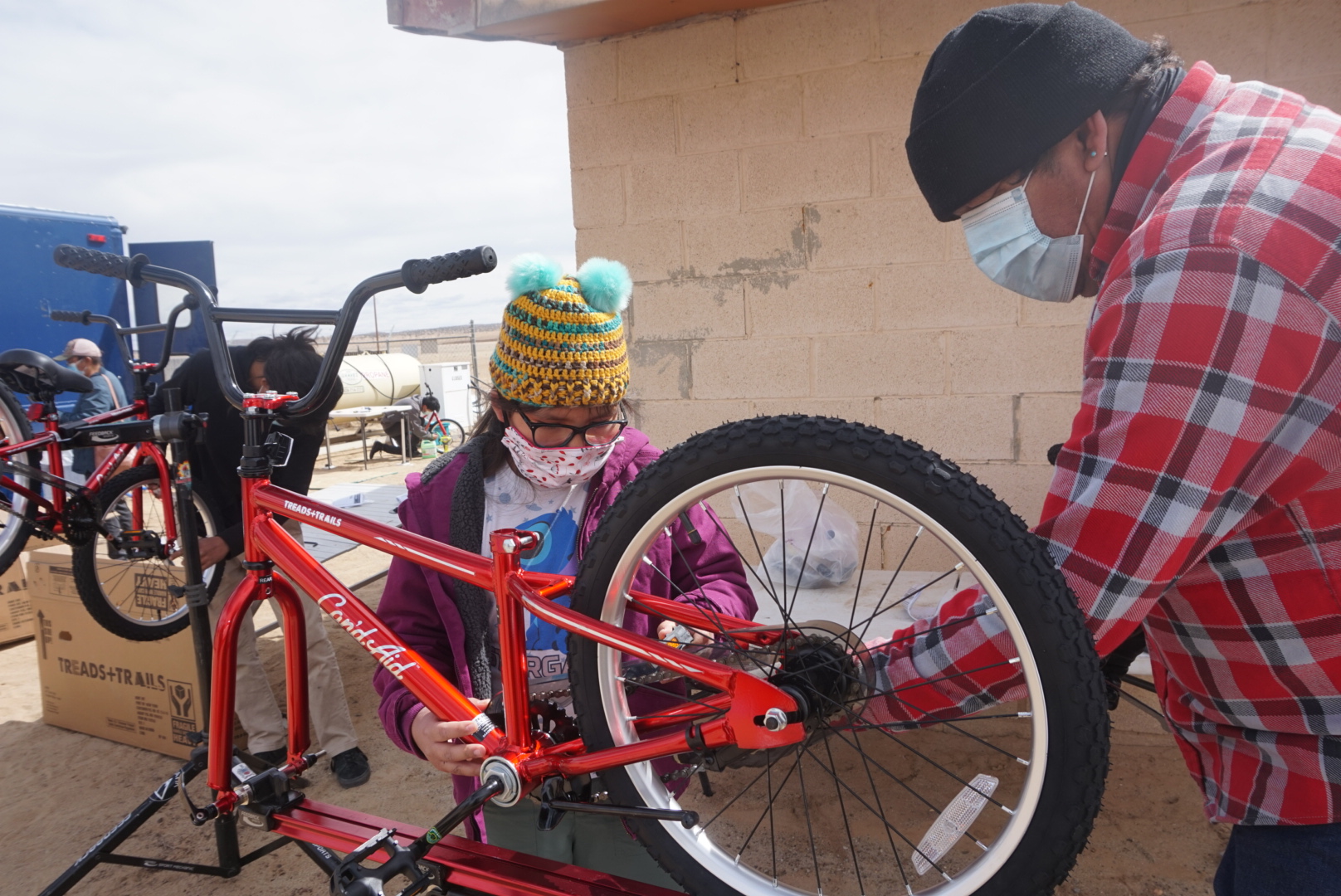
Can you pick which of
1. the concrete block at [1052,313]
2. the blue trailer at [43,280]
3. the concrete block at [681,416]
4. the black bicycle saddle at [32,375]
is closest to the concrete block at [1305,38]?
the concrete block at [1052,313]

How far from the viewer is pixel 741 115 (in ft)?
11.8

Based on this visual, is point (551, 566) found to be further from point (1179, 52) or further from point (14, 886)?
point (1179, 52)

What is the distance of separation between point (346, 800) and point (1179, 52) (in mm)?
4321

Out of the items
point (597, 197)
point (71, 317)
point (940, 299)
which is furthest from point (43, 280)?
point (940, 299)

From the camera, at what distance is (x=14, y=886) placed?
8.69 feet

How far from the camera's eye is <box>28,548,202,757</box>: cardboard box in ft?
11.1

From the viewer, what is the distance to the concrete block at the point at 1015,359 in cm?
324

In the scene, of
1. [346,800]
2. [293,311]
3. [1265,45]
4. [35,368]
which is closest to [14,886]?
[346,800]

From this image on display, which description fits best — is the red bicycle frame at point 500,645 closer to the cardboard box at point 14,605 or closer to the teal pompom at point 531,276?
the teal pompom at point 531,276

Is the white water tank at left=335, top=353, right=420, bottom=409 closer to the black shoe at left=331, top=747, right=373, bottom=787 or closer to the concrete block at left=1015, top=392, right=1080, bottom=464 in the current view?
the black shoe at left=331, top=747, right=373, bottom=787

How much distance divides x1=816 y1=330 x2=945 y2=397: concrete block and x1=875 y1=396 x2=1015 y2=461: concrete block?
61 millimetres

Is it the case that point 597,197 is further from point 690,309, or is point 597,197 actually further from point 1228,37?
point 1228,37

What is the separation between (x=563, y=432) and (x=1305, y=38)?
3228 mm

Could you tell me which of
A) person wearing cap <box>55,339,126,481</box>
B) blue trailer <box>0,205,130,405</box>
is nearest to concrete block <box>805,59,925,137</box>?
person wearing cap <box>55,339,126,481</box>
